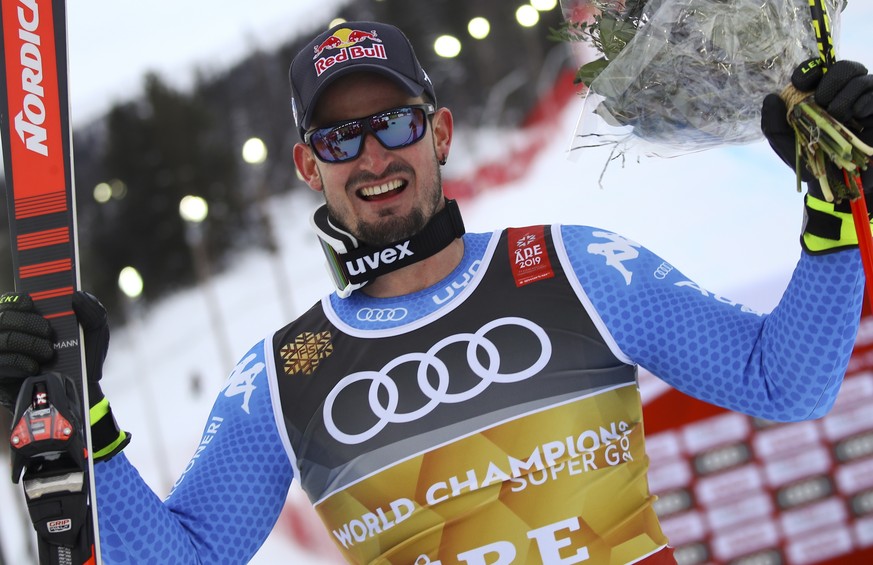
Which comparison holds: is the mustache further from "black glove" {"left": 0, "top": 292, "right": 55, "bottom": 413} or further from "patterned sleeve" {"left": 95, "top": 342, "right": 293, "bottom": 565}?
"black glove" {"left": 0, "top": 292, "right": 55, "bottom": 413}

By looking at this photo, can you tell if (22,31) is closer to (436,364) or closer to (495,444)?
(436,364)

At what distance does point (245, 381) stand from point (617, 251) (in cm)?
75

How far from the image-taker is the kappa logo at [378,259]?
1938mm

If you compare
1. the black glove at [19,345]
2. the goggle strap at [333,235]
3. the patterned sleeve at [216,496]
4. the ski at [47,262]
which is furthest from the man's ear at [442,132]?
the black glove at [19,345]

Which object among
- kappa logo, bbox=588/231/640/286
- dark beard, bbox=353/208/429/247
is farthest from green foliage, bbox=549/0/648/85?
dark beard, bbox=353/208/429/247

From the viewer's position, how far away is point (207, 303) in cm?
673

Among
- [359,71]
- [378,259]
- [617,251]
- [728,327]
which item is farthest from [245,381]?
[728,327]

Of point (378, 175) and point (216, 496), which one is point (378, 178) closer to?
point (378, 175)

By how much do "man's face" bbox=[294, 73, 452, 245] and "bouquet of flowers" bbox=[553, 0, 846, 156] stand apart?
327mm

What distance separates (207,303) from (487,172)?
2070 millimetres

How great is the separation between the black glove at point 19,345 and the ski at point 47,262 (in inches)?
1.1

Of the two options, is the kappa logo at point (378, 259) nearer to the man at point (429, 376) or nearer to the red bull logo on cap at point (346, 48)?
the man at point (429, 376)

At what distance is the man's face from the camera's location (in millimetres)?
1903

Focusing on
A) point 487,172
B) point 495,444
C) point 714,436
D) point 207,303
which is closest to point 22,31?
point 495,444
